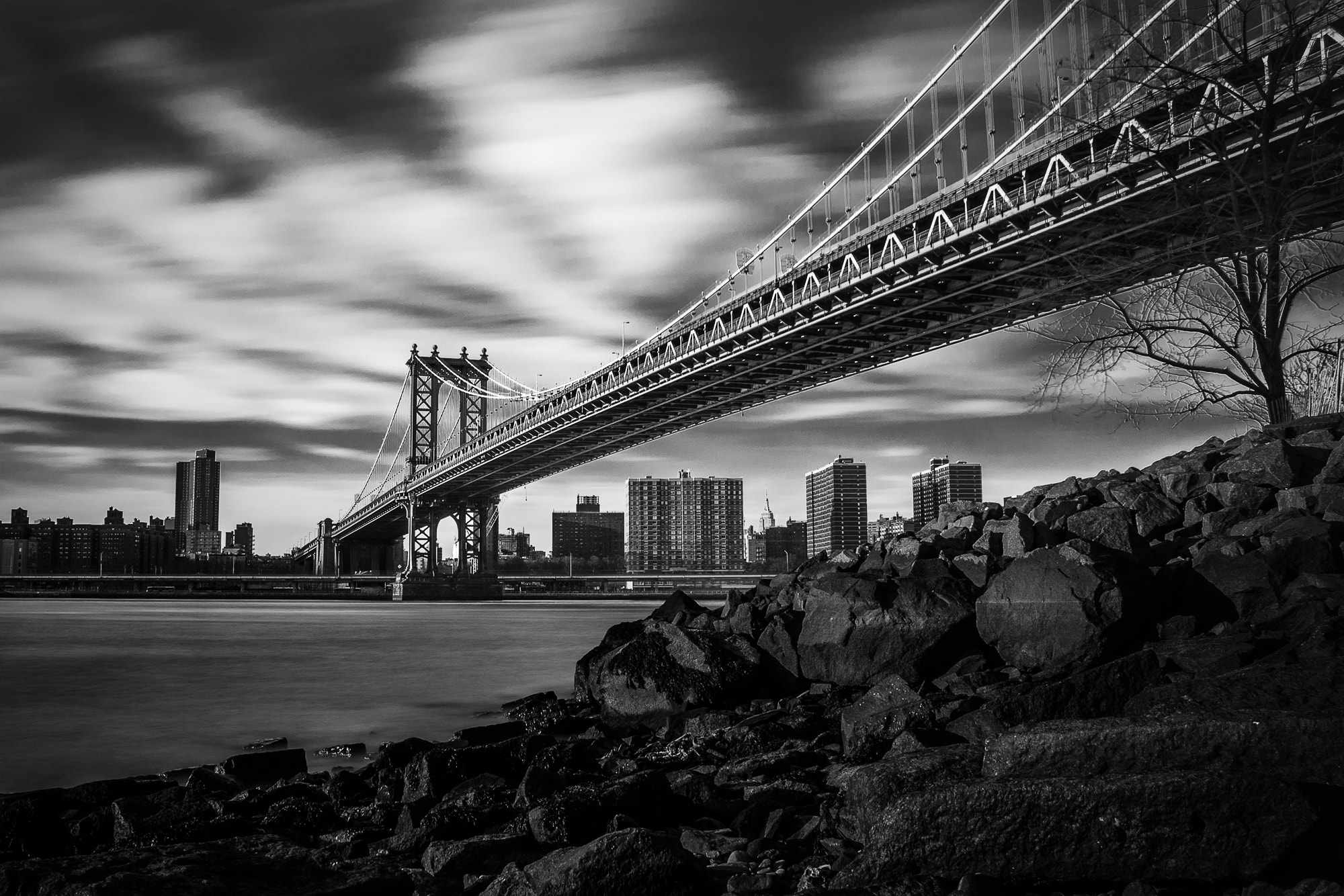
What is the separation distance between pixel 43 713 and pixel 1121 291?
52.6 feet

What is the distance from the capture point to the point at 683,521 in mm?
111000

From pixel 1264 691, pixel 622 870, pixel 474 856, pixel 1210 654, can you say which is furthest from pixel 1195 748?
pixel 474 856

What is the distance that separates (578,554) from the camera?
125812mm

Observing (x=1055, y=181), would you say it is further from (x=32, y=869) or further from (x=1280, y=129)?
(x=32, y=869)

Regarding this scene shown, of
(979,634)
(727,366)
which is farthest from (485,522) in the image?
(979,634)

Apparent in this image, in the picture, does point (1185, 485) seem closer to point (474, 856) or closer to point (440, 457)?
point (474, 856)

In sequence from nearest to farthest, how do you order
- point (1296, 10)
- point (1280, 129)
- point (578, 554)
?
point (1296, 10) < point (1280, 129) < point (578, 554)

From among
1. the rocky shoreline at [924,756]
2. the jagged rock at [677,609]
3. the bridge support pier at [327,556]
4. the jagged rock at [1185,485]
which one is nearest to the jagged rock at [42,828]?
the rocky shoreline at [924,756]

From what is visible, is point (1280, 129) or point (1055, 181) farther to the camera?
point (1055, 181)

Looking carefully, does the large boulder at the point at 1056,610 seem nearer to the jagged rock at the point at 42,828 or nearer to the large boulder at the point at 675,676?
the large boulder at the point at 675,676

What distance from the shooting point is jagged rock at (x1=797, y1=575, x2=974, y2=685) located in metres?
8.47

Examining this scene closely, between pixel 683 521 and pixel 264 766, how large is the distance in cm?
10315

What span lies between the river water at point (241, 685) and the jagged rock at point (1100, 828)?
7203 mm

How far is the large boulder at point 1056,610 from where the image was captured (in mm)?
7152
